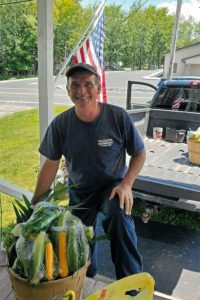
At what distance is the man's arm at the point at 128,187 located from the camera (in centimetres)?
171

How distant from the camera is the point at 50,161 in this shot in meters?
1.95

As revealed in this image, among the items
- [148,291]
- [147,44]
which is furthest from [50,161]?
[147,44]

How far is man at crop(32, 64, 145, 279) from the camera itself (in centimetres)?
174

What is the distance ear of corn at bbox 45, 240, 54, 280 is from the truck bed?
6.01 ft

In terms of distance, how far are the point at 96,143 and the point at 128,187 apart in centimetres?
32

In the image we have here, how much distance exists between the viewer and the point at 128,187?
1.76 meters

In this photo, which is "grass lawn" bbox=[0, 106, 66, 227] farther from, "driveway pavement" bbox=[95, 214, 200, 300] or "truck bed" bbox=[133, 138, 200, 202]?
"truck bed" bbox=[133, 138, 200, 202]

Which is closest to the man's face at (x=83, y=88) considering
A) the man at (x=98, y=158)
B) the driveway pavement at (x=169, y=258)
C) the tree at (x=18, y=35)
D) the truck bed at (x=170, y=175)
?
the man at (x=98, y=158)

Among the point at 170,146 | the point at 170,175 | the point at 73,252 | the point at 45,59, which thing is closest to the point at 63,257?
the point at 73,252

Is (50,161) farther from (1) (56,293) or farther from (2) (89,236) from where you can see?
(1) (56,293)

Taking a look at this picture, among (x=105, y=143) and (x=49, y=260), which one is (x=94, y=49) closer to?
(x=105, y=143)

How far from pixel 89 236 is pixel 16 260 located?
34 cm

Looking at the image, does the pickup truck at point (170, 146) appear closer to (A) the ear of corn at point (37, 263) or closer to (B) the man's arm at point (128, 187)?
(B) the man's arm at point (128, 187)

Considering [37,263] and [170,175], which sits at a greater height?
[37,263]
